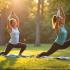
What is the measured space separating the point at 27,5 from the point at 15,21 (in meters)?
31.9

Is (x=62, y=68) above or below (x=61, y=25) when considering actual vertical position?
below

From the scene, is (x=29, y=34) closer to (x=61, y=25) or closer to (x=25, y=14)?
(x=25, y=14)

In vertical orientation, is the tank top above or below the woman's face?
below

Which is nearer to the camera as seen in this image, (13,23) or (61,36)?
(61,36)

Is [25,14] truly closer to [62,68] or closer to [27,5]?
[27,5]

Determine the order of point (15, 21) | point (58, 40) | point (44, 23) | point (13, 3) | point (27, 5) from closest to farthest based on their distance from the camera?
point (58, 40) < point (15, 21) < point (13, 3) < point (27, 5) < point (44, 23)

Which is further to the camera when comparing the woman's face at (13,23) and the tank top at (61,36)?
the woman's face at (13,23)

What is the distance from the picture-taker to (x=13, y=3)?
43.6 metres

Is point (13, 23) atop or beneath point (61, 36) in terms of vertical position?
atop

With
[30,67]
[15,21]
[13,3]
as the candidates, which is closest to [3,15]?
[13,3]

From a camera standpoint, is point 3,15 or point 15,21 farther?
point 3,15

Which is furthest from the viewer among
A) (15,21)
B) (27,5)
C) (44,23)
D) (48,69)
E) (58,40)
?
(44,23)

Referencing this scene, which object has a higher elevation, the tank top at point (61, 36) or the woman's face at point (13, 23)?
the woman's face at point (13, 23)

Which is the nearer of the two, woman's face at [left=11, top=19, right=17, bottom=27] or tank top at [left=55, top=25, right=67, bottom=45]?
tank top at [left=55, top=25, right=67, bottom=45]
